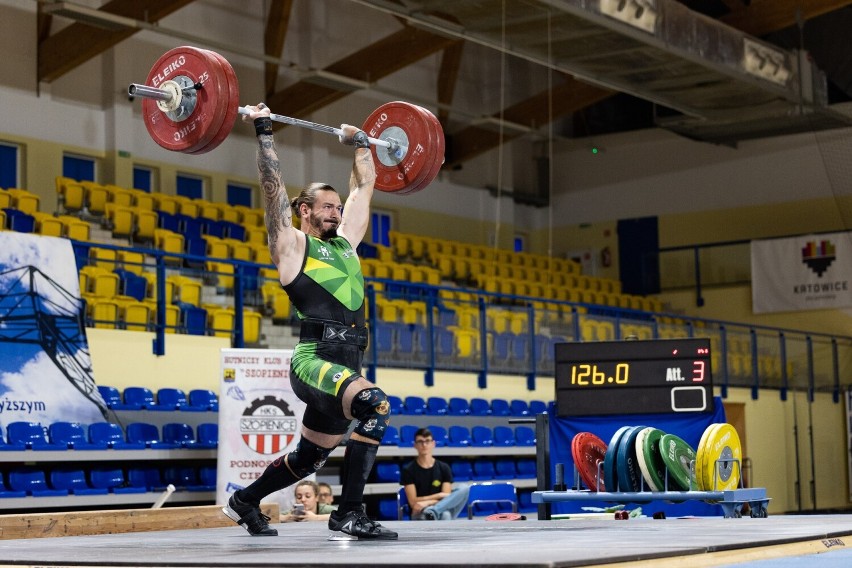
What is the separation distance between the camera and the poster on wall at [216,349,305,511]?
1025cm

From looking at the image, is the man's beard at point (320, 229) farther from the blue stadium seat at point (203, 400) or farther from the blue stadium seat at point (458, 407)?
the blue stadium seat at point (458, 407)

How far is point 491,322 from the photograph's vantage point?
50.4ft

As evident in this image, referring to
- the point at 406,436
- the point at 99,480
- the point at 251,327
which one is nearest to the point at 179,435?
the point at 99,480

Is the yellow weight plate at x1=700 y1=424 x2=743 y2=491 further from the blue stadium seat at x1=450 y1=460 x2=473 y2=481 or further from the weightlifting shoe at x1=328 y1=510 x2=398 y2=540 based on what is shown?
the blue stadium seat at x1=450 y1=460 x2=473 y2=481

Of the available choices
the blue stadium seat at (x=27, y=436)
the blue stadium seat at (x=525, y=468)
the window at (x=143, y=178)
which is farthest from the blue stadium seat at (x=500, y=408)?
the window at (x=143, y=178)

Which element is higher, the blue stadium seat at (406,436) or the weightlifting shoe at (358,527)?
the blue stadium seat at (406,436)

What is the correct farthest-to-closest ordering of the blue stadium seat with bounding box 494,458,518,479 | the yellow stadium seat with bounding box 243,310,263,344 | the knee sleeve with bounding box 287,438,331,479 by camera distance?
the blue stadium seat with bounding box 494,458,518,479, the yellow stadium seat with bounding box 243,310,263,344, the knee sleeve with bounding box 287,438,331,479

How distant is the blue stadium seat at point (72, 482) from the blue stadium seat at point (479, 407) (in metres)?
5.29

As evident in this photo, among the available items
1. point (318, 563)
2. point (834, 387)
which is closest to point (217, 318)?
point (318, 563)

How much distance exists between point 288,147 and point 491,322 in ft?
23.3

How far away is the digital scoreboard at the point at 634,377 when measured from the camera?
9055mm

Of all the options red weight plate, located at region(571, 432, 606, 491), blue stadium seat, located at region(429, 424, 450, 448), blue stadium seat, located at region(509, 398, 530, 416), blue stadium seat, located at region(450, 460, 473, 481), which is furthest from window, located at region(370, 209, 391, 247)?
red weight plate, located at region(571, 432, 606, 491)

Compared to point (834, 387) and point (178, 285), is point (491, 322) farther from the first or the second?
point (834, 387)

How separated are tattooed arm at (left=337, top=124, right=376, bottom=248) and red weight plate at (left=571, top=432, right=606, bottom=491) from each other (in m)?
2.51
